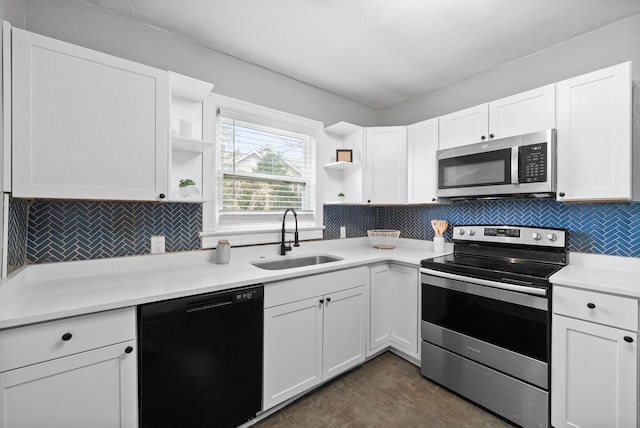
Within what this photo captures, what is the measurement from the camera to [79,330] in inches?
44.5

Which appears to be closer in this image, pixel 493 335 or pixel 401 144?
pixel 493 335

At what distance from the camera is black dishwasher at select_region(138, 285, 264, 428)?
1.29 m

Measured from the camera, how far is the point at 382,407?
1.86 meters

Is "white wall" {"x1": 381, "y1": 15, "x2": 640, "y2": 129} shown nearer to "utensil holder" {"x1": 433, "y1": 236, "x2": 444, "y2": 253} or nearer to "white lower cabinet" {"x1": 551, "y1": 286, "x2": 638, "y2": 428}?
"utensil holder" {"x1": 433, "y1": 236, "x2": 444, "y2": 253}

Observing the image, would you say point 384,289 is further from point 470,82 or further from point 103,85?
point 103,85

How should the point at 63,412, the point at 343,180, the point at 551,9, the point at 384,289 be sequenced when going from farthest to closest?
the point at 343,180, the point at 384,289, the point at 551,9, the point at 63,412

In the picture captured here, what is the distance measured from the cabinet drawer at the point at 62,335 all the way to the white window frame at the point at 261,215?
2.98 feet

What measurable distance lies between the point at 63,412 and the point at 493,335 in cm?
231

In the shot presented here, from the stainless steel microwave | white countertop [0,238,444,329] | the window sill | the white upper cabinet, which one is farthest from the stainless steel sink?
the white upper cabinet

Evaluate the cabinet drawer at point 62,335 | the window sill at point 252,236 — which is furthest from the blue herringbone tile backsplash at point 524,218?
the cabinet drawer at point 62,335

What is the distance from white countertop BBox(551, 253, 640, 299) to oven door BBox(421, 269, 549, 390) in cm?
20

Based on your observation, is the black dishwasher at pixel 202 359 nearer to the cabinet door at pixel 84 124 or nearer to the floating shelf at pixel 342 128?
the cabinet door at pixel 84 124

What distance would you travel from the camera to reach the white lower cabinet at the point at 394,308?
2.31 m

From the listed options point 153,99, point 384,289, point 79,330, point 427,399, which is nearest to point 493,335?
point 427,399
